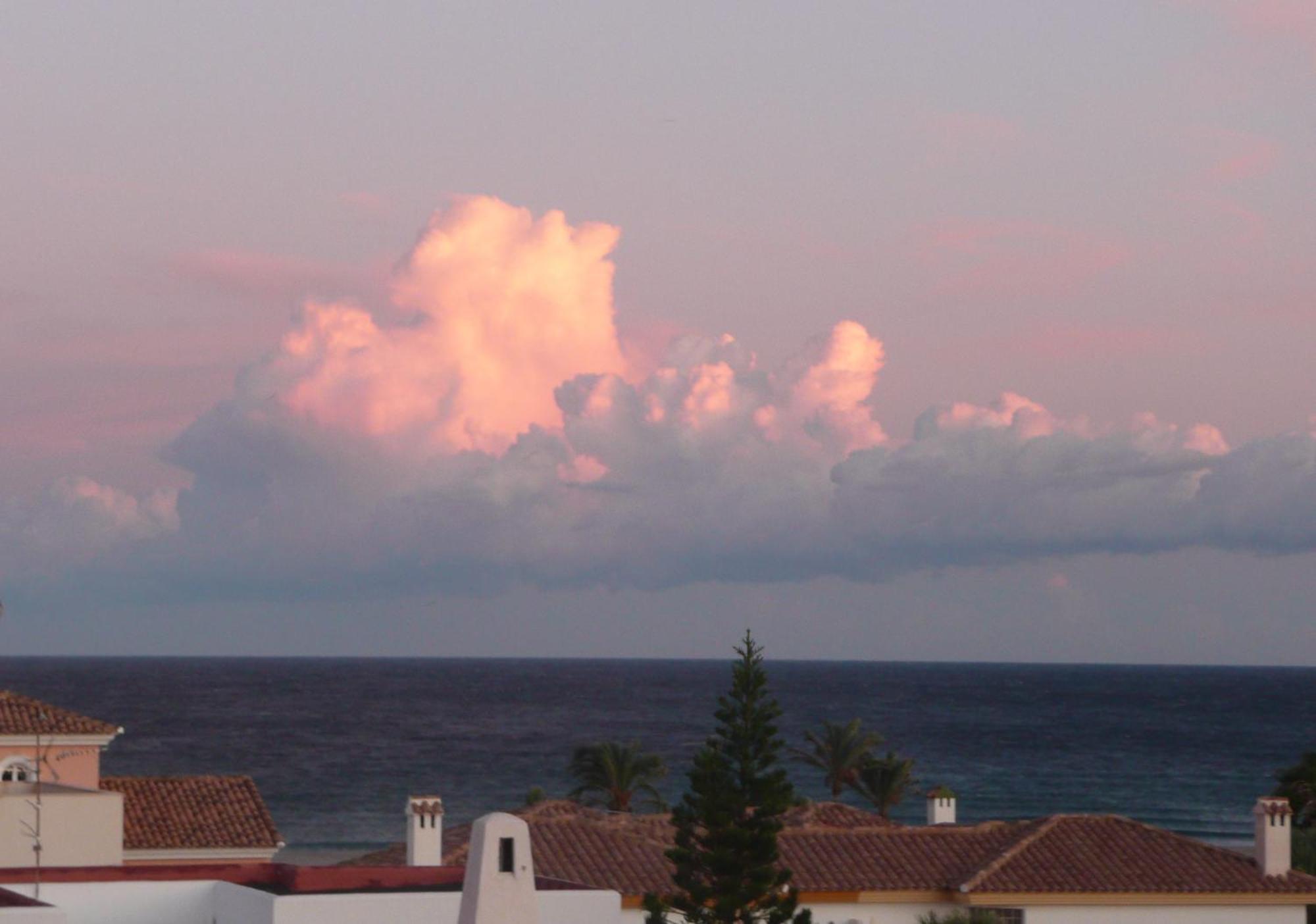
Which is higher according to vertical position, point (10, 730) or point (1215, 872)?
point (10, 730)

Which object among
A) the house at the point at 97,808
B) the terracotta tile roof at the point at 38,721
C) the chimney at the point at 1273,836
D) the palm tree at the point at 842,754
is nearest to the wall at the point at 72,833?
the house at the point at 97,808

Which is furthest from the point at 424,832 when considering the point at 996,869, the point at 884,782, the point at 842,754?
the point at 842,754

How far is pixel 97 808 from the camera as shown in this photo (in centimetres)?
3241

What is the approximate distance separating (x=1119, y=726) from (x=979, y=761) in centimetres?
4043

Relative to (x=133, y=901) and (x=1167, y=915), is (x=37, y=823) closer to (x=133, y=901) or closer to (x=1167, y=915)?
(x=133, y=901)

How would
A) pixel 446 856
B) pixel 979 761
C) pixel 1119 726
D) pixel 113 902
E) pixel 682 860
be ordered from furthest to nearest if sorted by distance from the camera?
pixel 1119 726 < pixel 979 761 < pixel 446 856 < pixel 682 860 < pixel 113 902

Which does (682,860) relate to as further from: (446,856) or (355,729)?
(355,729)

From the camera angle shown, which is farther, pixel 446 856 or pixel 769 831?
pixel 446 856

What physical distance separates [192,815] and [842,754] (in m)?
41.6

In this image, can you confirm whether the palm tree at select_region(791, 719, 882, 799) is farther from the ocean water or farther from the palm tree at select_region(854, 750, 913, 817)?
the ocean water

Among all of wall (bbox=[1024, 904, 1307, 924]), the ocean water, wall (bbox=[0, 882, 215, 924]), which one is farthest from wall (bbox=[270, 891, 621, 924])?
the ocean water

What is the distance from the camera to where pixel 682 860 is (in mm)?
33688

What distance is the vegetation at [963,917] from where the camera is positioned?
119 ft

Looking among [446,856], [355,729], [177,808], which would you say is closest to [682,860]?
[446,856]
